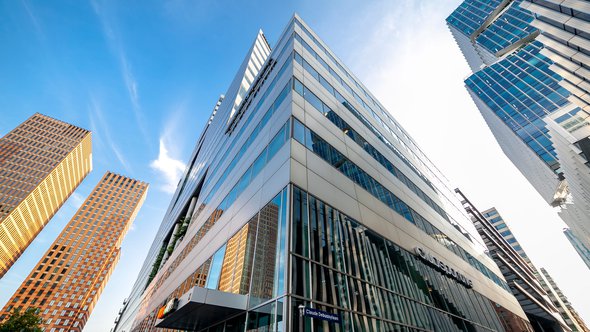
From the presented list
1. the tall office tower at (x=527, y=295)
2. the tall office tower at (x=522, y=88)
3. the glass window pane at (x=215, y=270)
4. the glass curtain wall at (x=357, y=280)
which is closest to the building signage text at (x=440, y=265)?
the glass curtain wall at (x=357, y=280)

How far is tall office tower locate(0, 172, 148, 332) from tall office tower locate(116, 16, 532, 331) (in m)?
142

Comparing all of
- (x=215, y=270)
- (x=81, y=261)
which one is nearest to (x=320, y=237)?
(x=215, y=270)

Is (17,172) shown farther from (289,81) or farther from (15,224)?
(289,81)

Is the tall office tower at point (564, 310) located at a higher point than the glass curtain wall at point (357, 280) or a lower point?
higher

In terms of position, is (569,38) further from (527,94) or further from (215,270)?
(527,94)

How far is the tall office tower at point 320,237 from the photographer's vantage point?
7.62 m

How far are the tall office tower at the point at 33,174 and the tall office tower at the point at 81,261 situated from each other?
13.4 meters

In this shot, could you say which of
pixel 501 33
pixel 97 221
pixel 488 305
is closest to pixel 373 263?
pixel 488 305

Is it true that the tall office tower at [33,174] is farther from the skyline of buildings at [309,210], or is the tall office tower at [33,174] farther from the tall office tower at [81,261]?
the skyline of buildings at [309,210]

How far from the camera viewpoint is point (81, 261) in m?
120

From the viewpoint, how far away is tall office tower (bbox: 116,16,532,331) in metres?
7.62

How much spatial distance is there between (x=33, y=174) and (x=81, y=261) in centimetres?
4771

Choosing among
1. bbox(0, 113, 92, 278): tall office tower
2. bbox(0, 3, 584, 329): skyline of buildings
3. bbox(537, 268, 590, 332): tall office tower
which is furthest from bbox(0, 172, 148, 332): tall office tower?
bbox(537, 268, 590, 332): tall office tower

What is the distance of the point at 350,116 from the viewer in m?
18.6
